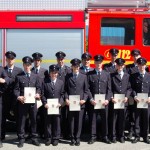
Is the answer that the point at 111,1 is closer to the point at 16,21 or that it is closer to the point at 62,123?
the point at 16,21

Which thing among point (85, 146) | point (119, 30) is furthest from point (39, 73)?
point (119, 30)

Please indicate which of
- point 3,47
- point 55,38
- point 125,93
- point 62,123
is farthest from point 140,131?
point 3,47

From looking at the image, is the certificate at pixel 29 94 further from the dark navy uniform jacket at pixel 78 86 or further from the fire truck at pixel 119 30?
the fire truck at pixel 119 30

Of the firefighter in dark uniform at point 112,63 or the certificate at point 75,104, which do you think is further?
the firefighter in dark uniform at point 112,63

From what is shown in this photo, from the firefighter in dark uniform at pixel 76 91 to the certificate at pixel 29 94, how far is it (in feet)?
1.98

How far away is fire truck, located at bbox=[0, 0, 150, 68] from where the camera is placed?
7457 millimetres

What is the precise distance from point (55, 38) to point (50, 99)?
5.44ft

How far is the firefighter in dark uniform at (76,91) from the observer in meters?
6.42

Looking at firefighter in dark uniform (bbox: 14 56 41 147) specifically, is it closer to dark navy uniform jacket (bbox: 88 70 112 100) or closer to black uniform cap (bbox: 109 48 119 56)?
dark navy uniform jacket (bbox: 88 70 112 100)

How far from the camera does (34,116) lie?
639cm

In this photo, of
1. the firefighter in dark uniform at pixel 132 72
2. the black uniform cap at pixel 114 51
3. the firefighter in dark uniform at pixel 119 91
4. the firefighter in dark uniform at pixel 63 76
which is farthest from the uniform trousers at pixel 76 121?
the black uniform cap at pixel 114 51

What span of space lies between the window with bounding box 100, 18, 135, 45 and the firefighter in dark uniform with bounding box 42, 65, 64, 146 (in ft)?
5.42

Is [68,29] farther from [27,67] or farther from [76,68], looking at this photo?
Answer: [27,67]

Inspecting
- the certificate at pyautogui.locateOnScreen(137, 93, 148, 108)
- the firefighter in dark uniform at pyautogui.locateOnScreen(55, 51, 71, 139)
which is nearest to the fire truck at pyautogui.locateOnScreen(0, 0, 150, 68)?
the firefighter in dark uniform at pyautogui.locateOnScreen(55, 51, 71, 139)
